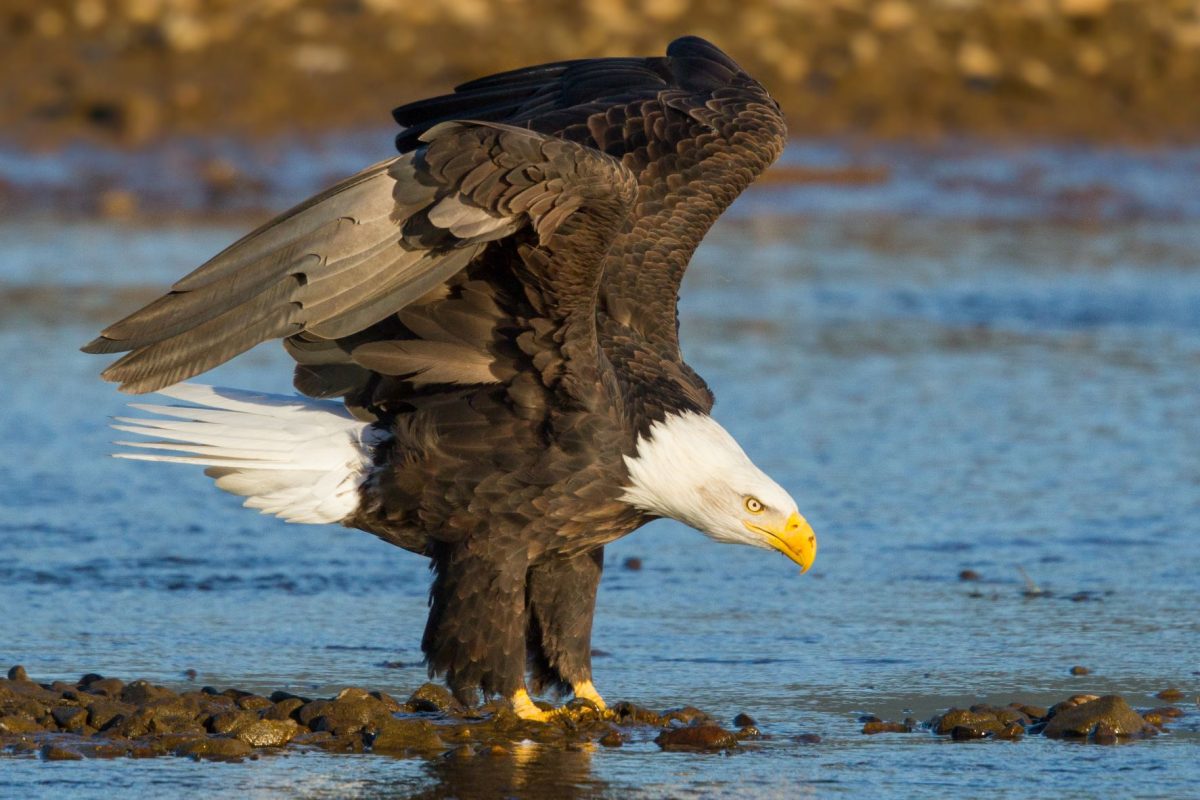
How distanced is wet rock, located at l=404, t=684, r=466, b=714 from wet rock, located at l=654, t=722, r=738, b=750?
1.87ft

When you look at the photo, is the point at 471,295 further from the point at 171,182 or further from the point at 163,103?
the point at 163,103

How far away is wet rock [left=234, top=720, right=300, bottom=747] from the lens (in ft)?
14.7

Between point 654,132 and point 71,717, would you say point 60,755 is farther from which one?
point 654,132

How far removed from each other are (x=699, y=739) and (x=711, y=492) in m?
0.60

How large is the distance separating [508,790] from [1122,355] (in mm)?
5489

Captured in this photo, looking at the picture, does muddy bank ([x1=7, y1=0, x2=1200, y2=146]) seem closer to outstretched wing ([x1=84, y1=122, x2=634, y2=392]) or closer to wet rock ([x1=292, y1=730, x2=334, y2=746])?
outstretched wing ([x1=84, y1=122, x2=634, y2=392])

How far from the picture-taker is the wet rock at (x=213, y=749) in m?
4.38

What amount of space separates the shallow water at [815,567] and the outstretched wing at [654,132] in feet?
2.94

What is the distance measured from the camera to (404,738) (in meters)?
4.53

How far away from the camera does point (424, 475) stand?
16.1 feet

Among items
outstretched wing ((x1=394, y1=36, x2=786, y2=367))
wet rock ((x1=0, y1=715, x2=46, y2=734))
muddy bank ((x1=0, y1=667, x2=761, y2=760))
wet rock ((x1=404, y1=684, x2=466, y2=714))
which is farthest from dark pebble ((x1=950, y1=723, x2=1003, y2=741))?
wet rock ((x1=0, y1=715, x2=46, y2=734))

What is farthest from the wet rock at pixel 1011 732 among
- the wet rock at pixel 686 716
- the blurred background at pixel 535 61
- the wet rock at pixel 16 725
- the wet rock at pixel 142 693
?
the blurred background at pixel 535 61

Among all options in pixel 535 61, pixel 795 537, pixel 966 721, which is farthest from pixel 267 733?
pixel 535 61

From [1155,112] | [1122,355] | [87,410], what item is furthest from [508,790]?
[1155,112]
